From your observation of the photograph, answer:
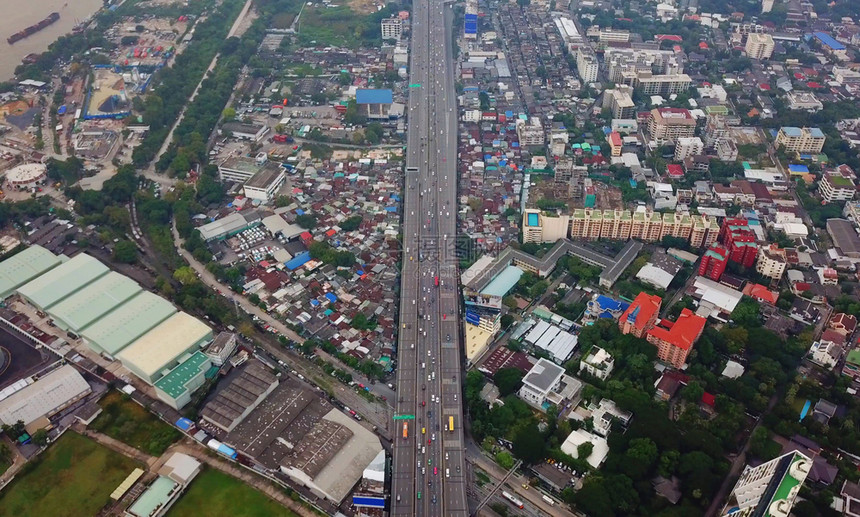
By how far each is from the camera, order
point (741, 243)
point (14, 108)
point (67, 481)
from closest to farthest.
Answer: point (67, 481), point (741, 243), point (14, 108)

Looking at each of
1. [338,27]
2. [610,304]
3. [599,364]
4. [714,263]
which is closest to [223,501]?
[599,364]

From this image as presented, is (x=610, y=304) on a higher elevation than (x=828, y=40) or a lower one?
lower

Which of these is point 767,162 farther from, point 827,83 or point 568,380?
point 568,380

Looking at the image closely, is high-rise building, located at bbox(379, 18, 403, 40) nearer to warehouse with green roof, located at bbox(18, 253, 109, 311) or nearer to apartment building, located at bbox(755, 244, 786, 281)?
warehouse with green roof, located at bbox(18, 253, 109, 311)

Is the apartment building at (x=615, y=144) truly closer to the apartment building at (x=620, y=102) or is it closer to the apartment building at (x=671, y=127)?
the apartment building at (x=671, y=127)

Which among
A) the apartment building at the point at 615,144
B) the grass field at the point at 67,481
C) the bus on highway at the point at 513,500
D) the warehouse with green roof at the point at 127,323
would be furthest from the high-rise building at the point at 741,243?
the grass field at the point at 67,481

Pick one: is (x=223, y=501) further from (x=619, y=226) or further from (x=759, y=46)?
(x=759, y=46)
